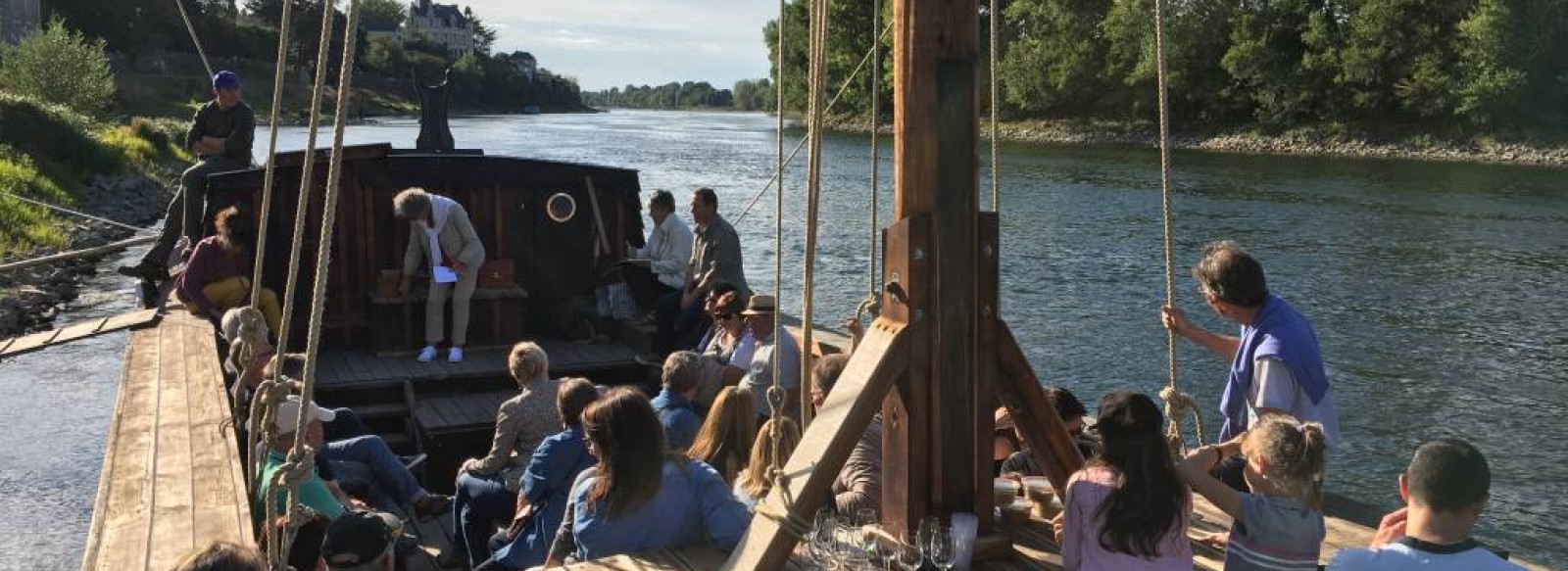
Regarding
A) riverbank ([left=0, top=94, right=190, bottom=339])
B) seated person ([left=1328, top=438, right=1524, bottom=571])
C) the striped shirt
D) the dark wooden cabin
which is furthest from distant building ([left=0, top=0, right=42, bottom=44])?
seated person ([left=1328, top=438, right=1524, bottom=571])

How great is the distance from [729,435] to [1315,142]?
45679 mm

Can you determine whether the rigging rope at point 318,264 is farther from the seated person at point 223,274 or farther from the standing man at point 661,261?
the standing man at point 661,261

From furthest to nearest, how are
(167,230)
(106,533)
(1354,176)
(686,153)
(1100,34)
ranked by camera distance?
(1100,34) < (686,153) < (1354,176) < (167,230) < (106,533)

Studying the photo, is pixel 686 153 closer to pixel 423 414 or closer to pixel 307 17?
pixel 423 414

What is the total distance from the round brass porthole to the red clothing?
192 cm

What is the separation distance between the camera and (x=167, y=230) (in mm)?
9688

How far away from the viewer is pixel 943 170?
3219mm

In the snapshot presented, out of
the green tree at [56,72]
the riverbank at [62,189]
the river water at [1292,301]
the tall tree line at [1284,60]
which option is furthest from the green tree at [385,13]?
the river water at [1292,301]

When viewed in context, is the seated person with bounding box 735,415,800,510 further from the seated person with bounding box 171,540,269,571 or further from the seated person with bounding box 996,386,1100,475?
the seated person with bounding box 171,540,269,571

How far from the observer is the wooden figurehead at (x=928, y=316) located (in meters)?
3.20

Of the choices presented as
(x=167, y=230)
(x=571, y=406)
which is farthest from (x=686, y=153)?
(x=571, y=406)

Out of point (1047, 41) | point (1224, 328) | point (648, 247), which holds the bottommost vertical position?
point (1224, 328)

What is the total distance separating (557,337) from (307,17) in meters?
78.2

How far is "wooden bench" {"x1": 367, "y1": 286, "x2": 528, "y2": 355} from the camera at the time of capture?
836 cm
